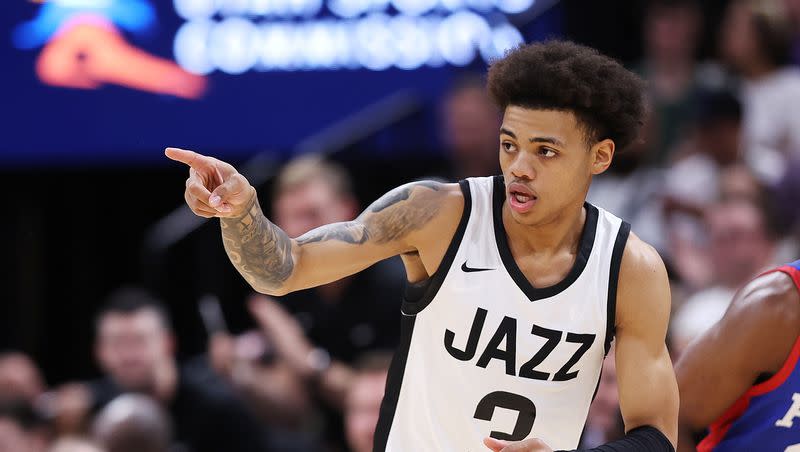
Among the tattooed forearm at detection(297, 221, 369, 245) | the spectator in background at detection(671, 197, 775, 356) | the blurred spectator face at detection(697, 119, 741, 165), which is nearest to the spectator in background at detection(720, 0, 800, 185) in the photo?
the blurred spectator face at detection(697, 119, 741, 165)

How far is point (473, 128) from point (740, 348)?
10.3 ft

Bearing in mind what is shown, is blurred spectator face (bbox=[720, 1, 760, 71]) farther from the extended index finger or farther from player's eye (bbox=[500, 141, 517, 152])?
the extended index finger

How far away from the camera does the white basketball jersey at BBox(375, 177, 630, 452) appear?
3.61 metres

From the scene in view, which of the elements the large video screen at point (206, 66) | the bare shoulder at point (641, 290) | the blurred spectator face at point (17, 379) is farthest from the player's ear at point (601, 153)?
the blurred spectator face at point (17, 379)

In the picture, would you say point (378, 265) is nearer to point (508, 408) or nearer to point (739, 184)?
point (739, 184)

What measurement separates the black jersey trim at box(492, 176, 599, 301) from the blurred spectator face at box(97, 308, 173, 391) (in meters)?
3.77

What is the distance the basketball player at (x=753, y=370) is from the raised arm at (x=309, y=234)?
36.1 inches

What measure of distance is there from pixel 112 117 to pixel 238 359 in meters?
1.86

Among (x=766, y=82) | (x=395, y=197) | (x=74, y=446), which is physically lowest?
(x=74, y=446)

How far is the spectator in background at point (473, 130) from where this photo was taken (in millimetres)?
6629

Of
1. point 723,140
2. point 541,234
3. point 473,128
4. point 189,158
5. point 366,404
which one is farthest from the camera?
point 723,140

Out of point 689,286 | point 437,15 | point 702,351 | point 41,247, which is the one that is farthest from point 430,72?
point 702,351

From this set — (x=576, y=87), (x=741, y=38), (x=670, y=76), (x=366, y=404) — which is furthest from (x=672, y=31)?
(x=576, y=87)

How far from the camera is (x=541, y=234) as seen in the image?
12.1 ft
